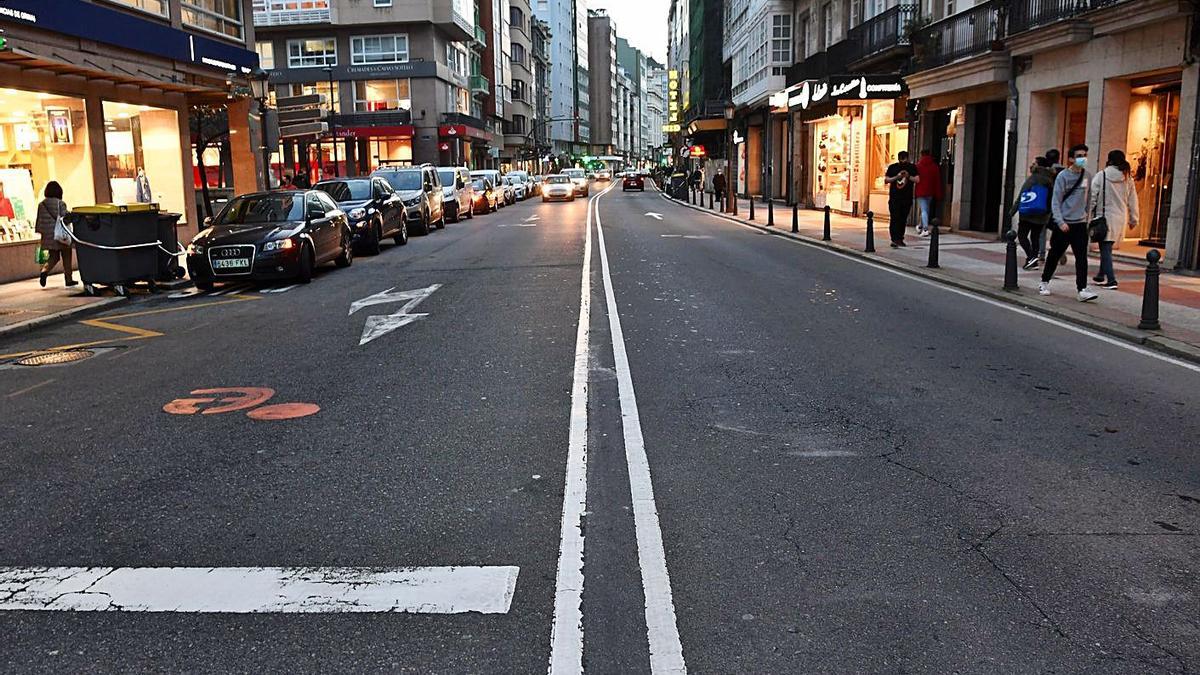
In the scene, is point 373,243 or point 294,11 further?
point 294,11

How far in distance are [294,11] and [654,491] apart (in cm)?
6323

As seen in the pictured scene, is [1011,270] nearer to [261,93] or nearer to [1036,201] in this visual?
[1036,201]

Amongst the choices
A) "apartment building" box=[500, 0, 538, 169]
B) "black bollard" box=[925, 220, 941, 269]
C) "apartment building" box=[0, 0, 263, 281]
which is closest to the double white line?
"black bollard" box=[925, 220, 941, 269]

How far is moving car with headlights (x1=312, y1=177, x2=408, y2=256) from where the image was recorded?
20188 mm

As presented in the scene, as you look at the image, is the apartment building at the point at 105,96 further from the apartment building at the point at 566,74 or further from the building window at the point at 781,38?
the apartment building at the point at 566,74

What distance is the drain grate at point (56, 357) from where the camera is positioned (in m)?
9.12

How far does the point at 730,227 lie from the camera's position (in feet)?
92.9

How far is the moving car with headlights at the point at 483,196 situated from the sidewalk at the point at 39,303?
23.1 m

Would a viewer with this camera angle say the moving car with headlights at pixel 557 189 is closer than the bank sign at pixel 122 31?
No

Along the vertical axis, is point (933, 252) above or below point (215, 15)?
below

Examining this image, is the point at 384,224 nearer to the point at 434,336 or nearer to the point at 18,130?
the point at 18,130

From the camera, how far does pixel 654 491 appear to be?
4.97 m

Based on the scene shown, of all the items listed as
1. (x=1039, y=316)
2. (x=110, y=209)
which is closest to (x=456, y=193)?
(x=110, y=209)

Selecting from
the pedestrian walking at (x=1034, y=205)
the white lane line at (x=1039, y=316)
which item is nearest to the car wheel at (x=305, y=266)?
the white lane line at (x=1039, y=316)
